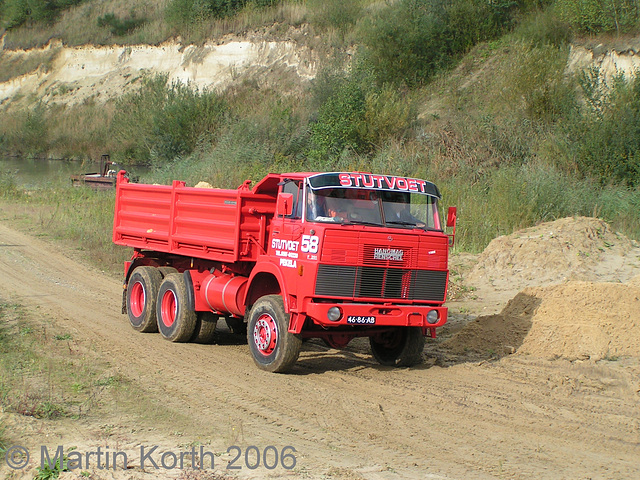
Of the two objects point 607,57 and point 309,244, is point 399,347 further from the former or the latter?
point 607,57

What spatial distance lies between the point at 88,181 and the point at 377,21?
652 inches

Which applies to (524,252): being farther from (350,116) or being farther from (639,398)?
(350,116)

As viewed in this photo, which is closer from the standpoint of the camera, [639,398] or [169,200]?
[639,398]

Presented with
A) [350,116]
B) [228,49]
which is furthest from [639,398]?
[228,49]

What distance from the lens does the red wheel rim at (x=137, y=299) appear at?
1168 centimetres

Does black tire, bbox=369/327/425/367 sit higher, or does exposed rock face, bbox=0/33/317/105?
exposed rock face, bbox=0/33/317/105

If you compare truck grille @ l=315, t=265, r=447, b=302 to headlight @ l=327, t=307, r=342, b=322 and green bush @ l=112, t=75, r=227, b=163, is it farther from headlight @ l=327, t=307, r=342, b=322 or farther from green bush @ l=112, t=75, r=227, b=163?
green bush @ l=112, t=75, r=227, b=163

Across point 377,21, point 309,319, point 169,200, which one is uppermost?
point 377,21

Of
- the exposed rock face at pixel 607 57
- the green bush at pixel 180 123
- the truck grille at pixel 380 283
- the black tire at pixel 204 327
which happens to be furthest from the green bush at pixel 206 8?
the truck grille at pixel 380 283

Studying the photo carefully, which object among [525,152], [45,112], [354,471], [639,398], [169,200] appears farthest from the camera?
[45,112]

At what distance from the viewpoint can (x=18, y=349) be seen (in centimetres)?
927

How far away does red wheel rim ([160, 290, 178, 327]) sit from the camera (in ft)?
36.1

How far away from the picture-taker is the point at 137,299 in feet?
38.8

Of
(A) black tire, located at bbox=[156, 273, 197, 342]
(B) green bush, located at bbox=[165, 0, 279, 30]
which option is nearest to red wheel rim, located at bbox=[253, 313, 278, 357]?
(A) black tire, located at bbox=[156, 273, 197, 342]
